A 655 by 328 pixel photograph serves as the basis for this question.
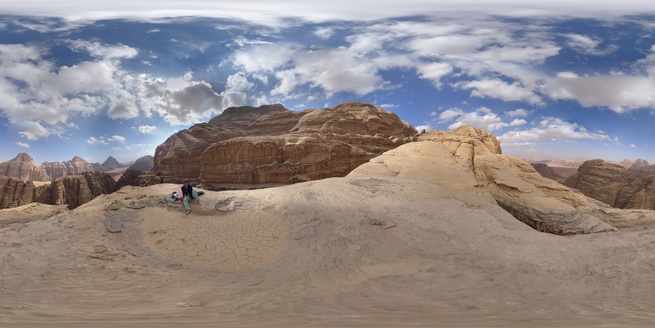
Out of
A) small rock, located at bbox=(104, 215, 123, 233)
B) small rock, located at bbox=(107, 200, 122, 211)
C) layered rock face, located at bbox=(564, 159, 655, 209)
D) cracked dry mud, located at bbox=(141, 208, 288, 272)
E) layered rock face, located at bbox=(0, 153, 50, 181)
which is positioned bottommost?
layered rock face, located at bbox=(564, 159, 655, 209)

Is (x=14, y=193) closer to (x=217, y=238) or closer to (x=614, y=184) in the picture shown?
(x=217, y=238)

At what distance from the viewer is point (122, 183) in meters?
53.6

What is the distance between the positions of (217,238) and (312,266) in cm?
303

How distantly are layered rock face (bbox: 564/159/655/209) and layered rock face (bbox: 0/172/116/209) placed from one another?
6376 cm

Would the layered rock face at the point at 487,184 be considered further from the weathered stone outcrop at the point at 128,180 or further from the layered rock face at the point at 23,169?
the layered rock face at the point at 23,169

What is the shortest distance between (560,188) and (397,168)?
44.5 feet

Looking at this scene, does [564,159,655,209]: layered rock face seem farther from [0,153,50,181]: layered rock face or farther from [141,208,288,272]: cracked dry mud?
[0,153,50,181]: layered rock face

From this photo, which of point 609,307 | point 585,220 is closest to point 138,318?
point 609,307

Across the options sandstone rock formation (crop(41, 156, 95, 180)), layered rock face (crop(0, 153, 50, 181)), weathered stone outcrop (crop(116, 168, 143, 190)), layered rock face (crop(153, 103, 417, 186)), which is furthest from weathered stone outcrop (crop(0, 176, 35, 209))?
sandstone rock formation (crop(41, 156, 95, 180))

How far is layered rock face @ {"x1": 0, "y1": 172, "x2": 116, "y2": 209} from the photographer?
4155 cm

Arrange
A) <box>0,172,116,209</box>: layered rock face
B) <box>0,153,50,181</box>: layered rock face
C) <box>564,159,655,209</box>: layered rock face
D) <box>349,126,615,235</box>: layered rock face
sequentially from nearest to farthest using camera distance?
<box>349,126,615,235</box>: layered rock face < <box>564,159,655,209</box>: layered rock face < <box>0,172,116,209</box>: layered rock face < <box>0,153,50,181</box>: layered rock face

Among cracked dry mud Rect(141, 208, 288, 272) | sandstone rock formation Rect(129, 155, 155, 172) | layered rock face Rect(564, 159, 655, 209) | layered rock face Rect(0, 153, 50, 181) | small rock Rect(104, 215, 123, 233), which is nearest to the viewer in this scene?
cracked dry mud Rect(141, 208, 288, 272)

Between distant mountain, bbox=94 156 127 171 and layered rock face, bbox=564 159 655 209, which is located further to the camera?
distant mountain, bbox=94 156 127 171

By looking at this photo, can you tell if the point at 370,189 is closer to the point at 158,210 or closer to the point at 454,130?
the point at 158,210
